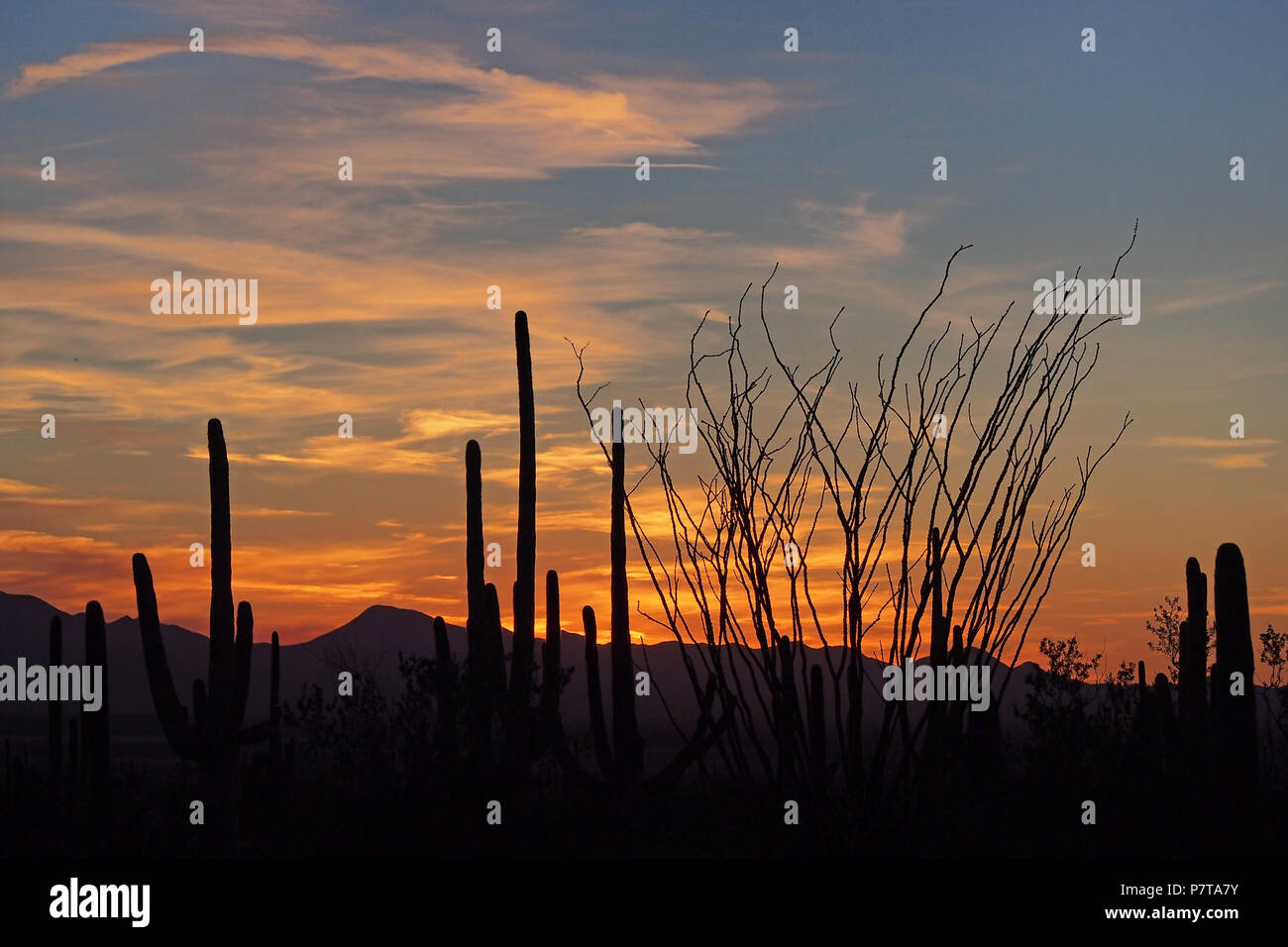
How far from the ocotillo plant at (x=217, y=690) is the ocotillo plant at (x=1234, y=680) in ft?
25.2

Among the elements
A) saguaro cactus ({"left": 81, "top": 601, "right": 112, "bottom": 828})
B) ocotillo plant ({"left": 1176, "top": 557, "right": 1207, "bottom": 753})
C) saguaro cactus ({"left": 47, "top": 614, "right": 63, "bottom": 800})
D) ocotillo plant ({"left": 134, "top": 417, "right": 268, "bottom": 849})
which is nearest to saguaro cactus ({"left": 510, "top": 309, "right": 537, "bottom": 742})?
ocotillo plant ({"left": 134, "top": 417, "right": 268, "bottom": 849})

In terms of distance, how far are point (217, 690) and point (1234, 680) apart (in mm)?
8387

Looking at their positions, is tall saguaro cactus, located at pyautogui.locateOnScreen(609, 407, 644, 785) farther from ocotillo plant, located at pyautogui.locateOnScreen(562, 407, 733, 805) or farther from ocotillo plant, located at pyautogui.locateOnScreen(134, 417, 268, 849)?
ocotillo plant, located at pyautogui.locateOnScreen(134, 417, 268, 849)

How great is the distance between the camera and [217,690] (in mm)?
11352

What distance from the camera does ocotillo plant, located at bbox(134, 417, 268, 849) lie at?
36.8 ft

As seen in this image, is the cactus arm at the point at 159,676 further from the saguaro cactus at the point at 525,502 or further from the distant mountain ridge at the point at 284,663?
the distant mountain ridge at the point at 284,663

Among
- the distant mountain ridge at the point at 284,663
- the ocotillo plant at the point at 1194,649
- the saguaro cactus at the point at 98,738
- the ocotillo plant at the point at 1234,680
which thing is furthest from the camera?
the distant mountain ridge at the point at 284,663

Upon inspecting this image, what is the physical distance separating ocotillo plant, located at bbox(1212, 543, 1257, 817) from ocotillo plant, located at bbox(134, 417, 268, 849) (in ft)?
25.2

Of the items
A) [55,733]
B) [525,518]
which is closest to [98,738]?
[55,733]

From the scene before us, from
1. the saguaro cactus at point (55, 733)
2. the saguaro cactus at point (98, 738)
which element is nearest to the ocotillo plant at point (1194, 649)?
the saguaro cactus at point (98, 738)

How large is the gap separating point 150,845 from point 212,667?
150 cm

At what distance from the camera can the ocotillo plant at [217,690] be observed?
11219 millimetres
